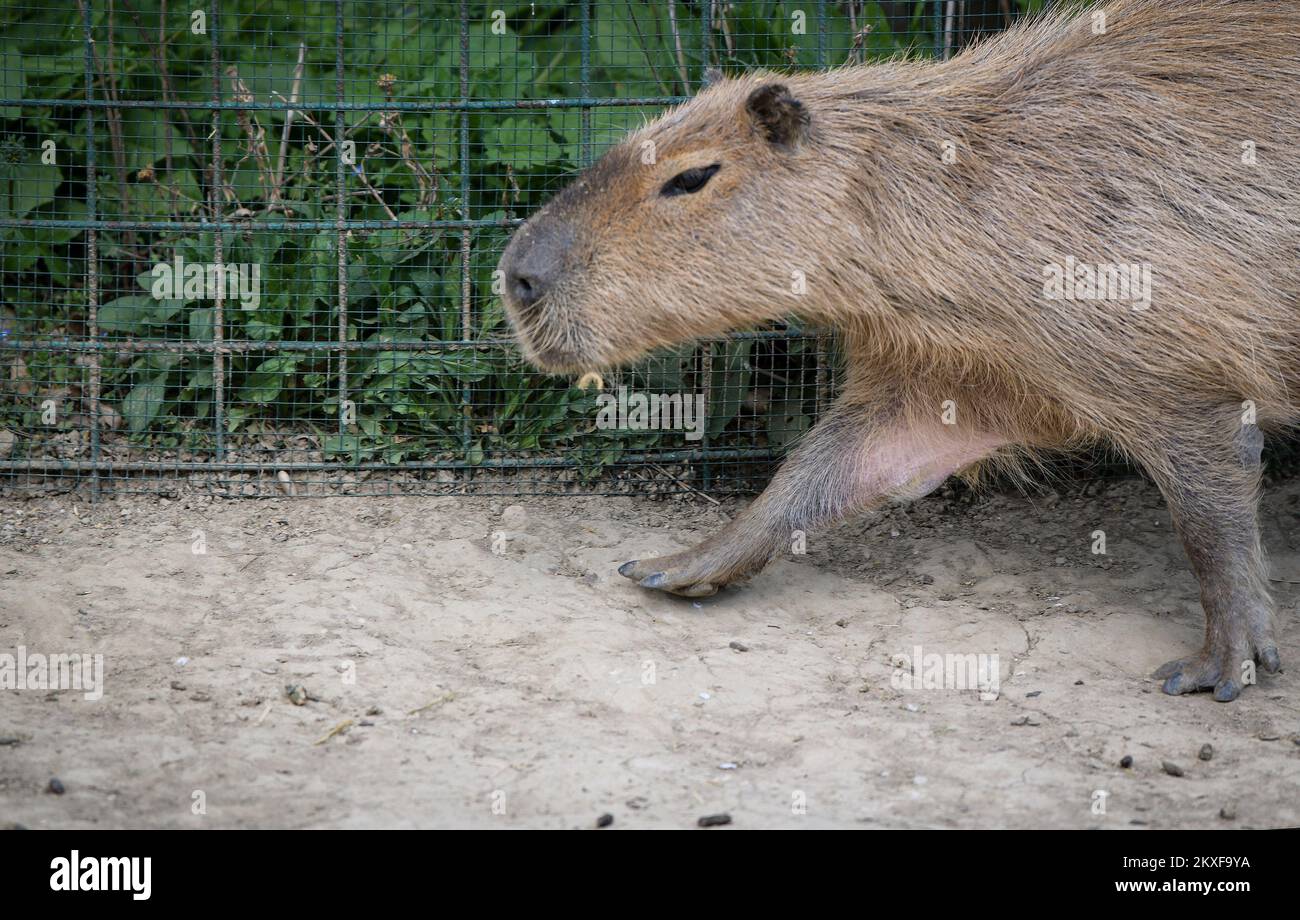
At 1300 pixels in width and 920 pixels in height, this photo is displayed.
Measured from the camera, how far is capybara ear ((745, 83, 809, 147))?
4.25m

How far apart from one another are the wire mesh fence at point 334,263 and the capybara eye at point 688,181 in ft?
3.65

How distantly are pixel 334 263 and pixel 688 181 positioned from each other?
189 cm

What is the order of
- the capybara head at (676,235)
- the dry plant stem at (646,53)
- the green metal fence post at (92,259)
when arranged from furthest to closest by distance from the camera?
1. the dry plant stem at (646,53)
2. the green metal fence post at (92,259)
3. the capybara head at (676,235)

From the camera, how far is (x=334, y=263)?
566 centimetres

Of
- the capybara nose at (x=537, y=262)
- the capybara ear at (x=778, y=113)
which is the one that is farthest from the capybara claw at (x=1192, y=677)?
the capybara nose at (x=537, y=262)

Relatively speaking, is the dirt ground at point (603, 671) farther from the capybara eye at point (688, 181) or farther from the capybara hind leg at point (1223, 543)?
the capybara eye at point (688, 181)

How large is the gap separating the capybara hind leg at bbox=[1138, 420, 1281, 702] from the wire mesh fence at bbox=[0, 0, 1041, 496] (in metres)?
1.70

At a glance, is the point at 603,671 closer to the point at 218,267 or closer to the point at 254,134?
the point at 218,267

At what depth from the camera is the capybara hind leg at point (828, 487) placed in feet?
16.0

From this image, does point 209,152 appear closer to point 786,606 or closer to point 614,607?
point 614,607

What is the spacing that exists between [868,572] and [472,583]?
59.2 inches

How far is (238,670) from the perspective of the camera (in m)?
4.15

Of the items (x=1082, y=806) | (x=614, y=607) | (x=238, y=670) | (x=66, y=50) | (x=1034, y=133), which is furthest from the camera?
(x=66, y=50)

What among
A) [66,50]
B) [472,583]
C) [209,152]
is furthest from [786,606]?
[66,50]
